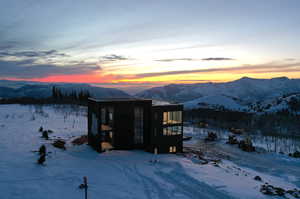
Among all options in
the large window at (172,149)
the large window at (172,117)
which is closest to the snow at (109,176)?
the large window at (172,149)

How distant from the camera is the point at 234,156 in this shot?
3366 cm

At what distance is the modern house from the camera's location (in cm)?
2598

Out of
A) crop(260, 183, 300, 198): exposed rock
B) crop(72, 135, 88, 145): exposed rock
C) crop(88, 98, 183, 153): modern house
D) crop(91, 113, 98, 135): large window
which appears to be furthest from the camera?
crop(72, 135, 88, 145): exposed rock

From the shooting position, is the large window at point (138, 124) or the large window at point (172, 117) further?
the large window at point (172, 117)

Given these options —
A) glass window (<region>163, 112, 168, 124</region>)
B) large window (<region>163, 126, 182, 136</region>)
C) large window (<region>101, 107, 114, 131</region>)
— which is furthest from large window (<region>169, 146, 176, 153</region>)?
large window (<region>101, 107, 114, 131</region>)

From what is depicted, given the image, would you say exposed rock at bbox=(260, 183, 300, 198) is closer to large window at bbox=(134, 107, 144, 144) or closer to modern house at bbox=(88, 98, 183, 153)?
modern house at bbox=(88, 98, 183, 153)

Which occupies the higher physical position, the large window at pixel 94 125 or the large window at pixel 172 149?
the large window at pixel 94 125

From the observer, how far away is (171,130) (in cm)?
2791

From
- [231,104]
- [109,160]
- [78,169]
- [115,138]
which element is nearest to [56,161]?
[78,169]

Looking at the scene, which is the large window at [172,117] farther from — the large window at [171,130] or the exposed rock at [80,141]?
the exposed rock at [80,141]

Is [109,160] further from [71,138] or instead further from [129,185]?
[71,138]

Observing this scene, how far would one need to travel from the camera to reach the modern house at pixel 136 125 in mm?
25984

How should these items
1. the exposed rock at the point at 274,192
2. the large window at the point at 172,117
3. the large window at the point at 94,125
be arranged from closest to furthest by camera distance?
the exposed rock at the point at 274,192 < the large window at the point at 94,125 < the large window at the point at 172,117

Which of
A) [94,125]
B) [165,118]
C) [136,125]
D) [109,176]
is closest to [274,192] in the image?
[109,176]
